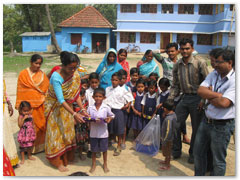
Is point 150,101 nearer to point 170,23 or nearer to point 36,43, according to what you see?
point 170,23

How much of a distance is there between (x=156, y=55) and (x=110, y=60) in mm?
965

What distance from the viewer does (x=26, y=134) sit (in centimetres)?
391

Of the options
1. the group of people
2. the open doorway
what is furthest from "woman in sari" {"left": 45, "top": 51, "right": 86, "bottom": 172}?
the open doorway

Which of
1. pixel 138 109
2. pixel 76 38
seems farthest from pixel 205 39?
pixel 138 109

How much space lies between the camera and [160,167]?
378cm

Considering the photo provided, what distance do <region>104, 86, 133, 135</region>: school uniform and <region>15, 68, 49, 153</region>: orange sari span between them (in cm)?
118

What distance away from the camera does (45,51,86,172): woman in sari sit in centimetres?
344

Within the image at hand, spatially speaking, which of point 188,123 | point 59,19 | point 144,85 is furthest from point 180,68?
point 59,19

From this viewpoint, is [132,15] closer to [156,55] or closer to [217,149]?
[156,55]

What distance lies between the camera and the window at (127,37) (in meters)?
24.4

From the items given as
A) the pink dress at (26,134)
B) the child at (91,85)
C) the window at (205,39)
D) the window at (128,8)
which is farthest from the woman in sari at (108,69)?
the window at (205,39)

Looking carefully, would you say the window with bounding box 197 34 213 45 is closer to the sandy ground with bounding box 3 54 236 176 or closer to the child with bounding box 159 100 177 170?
the sandy ground with bounding box 3 54 236 176

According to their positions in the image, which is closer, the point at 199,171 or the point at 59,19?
the point at 199,171

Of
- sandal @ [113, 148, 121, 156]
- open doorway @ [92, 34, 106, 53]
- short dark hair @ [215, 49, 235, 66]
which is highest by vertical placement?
open doorway @ [92, 34, 106, 53]
